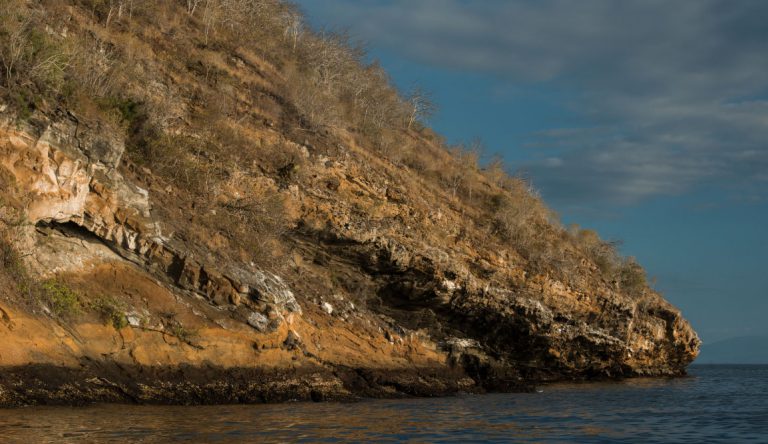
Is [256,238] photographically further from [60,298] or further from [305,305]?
[60,298]

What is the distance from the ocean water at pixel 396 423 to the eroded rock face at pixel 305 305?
6.08ft

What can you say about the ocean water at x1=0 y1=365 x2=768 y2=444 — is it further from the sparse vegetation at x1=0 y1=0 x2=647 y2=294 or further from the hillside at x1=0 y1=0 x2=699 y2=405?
the sparse vegetation at x1=0 y1=0 x2=647 y2=294

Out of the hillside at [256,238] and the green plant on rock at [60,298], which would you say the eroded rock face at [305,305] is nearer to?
the hillside at [256,238]

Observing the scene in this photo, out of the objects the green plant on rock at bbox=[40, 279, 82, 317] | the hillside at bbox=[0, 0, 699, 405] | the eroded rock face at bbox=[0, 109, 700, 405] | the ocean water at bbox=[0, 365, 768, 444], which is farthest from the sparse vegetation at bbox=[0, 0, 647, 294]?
the ocean water at bbox=[0, 365, 768, 444]

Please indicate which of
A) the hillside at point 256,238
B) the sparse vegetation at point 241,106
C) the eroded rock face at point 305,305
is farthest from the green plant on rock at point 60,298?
the sparse vegetation at point 241,106

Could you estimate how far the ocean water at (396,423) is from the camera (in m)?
11.7

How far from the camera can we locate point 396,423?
49.0ft

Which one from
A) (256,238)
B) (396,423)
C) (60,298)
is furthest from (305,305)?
(60,298)

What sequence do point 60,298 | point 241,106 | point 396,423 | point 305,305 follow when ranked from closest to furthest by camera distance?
point 396,423 < point 60,298 < point 305,305 < point 241,106

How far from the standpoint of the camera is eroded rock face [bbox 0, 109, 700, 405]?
16.0 m

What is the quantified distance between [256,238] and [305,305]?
9.29 feet

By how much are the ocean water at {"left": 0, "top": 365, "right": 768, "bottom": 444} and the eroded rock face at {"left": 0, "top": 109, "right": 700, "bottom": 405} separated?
1.85 meters

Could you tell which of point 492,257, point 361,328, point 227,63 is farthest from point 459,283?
point 227,63

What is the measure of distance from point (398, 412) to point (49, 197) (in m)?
10.1
